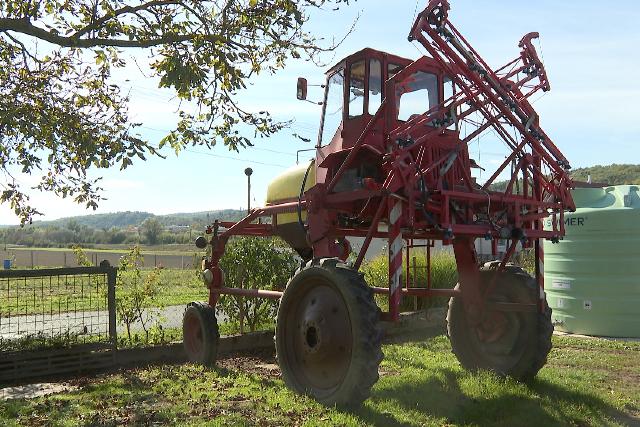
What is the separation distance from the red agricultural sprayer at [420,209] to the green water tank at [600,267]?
148 inches

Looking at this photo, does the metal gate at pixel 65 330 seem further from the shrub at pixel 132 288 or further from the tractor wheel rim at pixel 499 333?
the tractor wheel rim at pixel 499 333

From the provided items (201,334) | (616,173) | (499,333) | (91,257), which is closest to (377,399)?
(499,333)

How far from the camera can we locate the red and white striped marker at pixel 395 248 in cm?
557

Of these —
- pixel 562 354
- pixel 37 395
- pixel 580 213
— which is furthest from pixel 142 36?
pixel 580 213

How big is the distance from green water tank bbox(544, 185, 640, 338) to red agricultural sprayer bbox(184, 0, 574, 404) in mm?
3747

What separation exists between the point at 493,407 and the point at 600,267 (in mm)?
5236

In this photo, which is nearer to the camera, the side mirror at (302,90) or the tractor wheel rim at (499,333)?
the tractor wheel rim at (499,333)

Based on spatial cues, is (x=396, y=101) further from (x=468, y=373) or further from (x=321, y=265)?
(x=468, y=373)

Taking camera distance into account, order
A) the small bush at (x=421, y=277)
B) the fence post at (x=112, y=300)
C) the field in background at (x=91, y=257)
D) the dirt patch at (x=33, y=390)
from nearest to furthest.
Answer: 1. the dirt patch at (x=33, y=390)
2. the fence post at (x=112, y=300)
3. the small bush at (x=421, y=277)
4. the field in background at (x=91, y=257)

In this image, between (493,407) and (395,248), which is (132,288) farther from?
(493,407)

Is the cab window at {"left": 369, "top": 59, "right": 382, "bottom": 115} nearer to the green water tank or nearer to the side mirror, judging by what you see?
the side mirror

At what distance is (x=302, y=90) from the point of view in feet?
24.1

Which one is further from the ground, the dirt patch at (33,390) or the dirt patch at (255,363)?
the dirt patch at (33,390)

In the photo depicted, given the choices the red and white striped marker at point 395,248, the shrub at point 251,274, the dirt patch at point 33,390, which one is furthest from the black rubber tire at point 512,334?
the dirt patch at point 33,390
